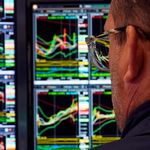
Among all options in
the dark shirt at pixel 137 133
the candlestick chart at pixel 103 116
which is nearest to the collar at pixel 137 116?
the dark shirt at pixel 137 133

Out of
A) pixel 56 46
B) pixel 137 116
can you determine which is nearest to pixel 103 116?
pixel 56 46

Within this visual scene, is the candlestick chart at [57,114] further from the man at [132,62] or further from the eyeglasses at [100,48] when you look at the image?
the man at [132,62]

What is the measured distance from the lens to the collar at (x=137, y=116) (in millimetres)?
903

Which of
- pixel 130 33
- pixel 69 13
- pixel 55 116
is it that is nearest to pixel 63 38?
pixel 69 13

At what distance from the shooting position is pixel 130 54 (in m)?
0.94

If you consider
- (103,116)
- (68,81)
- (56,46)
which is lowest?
(103,116)

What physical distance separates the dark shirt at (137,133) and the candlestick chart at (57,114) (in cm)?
61

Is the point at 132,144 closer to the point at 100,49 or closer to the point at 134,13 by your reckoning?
the point at 134,13

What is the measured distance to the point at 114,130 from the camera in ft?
5.15

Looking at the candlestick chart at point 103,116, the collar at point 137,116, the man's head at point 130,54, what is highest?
the man's head at point 130,54

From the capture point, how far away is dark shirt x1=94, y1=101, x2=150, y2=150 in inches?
32.4

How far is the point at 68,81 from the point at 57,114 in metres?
0.11

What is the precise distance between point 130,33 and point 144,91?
11cm

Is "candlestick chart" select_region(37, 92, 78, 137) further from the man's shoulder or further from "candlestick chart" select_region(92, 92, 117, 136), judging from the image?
the man's shoulder
